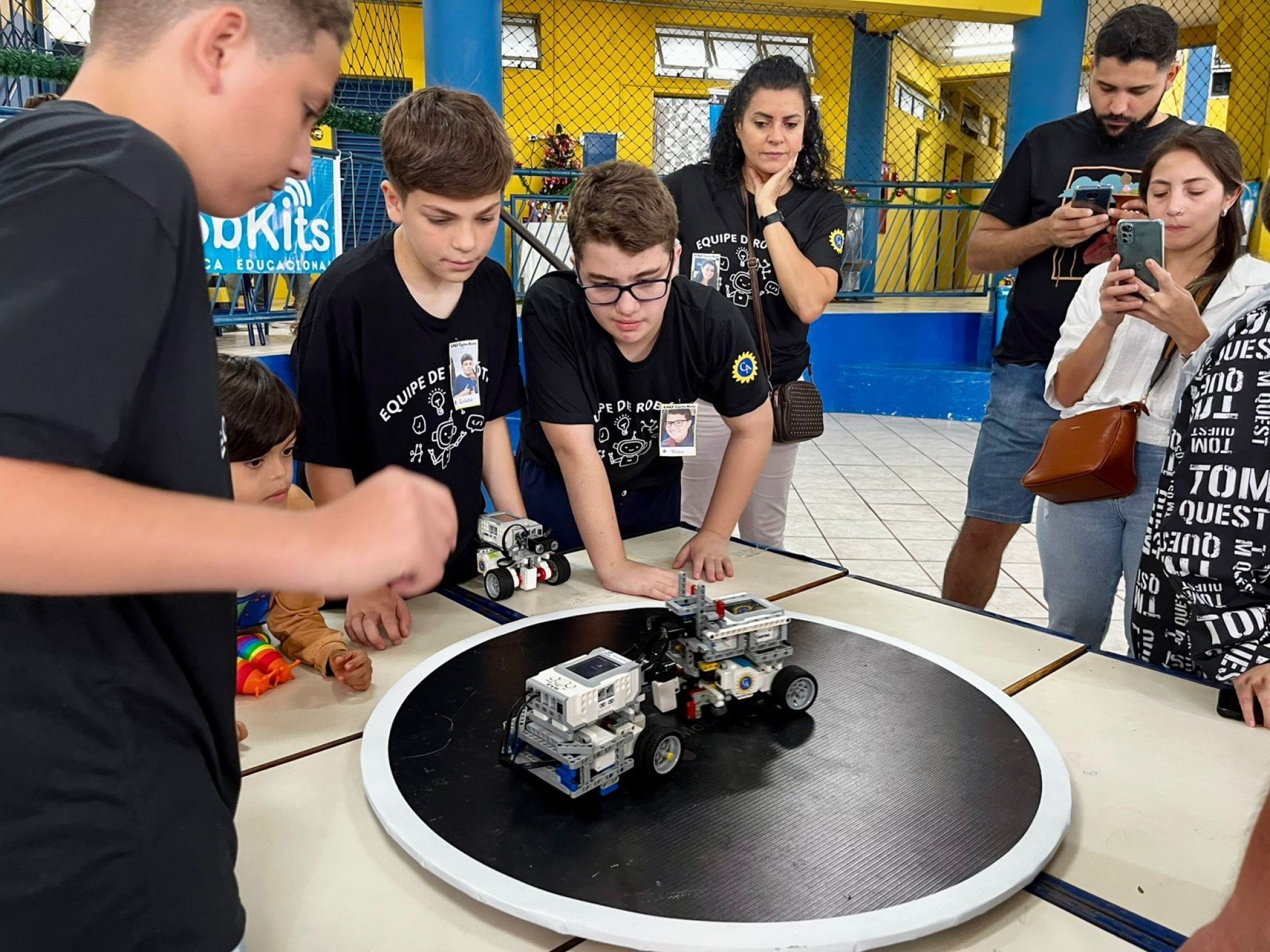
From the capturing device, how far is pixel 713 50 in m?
10.8

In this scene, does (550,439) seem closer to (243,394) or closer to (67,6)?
(243,394)

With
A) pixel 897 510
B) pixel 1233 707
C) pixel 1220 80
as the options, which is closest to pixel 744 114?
pixel 1233 707

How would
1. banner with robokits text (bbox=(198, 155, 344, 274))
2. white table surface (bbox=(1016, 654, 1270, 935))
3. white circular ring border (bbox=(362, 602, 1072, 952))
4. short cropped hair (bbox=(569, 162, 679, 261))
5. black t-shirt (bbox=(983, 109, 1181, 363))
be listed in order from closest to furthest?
1. white circular ring border (bbox=(362, 602, 1072, 952))
2. white table surface (bbox=(1016, 654, 1270, 935))
3. short cropped hair (bbox=(569, 162, 679, 261))
4. black t-shirt (bbox=(983, 109, 1181, 363))
5. banner with robokits text (bbox=(198, 155, 344, 274))

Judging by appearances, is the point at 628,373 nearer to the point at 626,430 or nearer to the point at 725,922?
the point at 626,430

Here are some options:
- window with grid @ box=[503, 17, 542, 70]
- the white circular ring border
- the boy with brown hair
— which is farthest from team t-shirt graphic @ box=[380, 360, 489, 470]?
window with grid @ box=[503, 17, 542, 70]

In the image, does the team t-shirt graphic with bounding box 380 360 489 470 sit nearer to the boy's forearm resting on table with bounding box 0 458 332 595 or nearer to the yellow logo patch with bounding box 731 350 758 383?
the yellow logo patch with bounding box 731 350 758 383

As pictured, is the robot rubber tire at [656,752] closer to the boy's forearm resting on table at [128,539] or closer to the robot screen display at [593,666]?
the robot screen display at [593,666]

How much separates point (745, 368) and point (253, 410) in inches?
34.8

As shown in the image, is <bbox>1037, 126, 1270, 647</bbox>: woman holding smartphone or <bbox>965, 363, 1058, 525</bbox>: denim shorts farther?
<bbox>965, 363, 1058, 525</bbox>: denim shorts

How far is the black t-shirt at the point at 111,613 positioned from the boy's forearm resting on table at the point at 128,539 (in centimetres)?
2

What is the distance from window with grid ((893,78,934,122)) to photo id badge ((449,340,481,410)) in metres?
10.8

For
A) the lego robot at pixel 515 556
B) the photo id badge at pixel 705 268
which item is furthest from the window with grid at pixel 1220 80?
the lego robot at pixel 515 556

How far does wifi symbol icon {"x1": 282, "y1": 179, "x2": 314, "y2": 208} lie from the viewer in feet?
9.14

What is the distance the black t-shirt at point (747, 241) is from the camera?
215 cm
